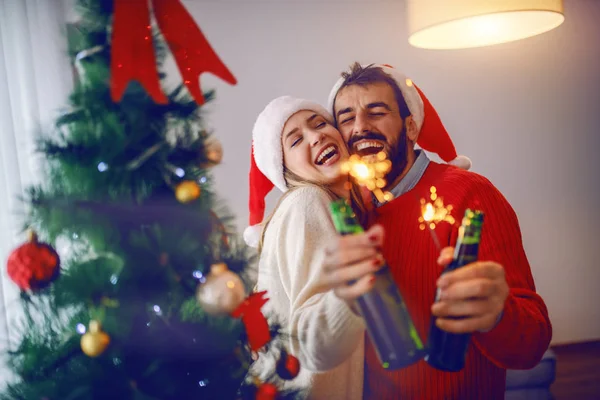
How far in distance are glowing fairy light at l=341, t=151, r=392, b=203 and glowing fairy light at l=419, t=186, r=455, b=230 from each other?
2.7 inches

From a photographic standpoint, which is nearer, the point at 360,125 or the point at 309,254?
the point at 309,254

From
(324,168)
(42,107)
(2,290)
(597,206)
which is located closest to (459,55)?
(597,206)

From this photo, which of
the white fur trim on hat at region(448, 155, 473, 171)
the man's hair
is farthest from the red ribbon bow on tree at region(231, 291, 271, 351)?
the white fur trim on hat at region(448, 155, 473, 171)

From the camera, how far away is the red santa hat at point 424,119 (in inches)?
35.1

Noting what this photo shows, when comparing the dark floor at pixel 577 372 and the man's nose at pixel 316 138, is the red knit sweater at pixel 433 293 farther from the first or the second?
the dark floor at pixel 577 372

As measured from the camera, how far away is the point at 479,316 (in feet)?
1.95

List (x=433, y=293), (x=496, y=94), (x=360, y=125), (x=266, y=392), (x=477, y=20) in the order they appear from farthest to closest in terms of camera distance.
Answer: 1. (x=496, y=94)
2. (x=477, y=20)
3. (x=360, y=125)
4. (x=433, y=293)
5. (x=266, y=392)

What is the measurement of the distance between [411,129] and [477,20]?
38 centimetres

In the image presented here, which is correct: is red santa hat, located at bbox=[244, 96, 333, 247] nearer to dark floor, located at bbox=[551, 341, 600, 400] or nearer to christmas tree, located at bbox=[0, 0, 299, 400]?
christmas tree, located at bbox=[0, 0, 299, 400]

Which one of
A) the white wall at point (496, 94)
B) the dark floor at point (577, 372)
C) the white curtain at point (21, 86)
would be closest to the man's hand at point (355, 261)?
the white wall at point (496, 94)

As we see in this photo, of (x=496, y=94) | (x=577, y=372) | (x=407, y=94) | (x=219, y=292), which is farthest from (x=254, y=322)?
(x=577, y=372)

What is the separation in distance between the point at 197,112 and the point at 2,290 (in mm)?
790

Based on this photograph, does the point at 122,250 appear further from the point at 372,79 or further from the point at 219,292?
the point at 372,79

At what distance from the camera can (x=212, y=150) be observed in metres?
0.60
